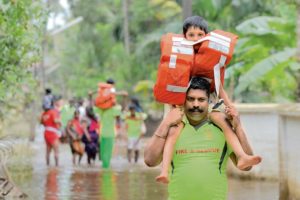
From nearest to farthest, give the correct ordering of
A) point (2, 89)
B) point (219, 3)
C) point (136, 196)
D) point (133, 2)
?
point (136, 196), point (2, 89), point (219, 3), point (133, 2)

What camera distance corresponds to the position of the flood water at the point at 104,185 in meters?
11.9

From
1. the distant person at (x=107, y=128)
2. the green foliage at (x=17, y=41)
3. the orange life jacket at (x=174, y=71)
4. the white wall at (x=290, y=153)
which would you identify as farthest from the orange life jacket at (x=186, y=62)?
the distant person at (x=107, y=128)

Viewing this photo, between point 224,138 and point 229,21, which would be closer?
point 224,138

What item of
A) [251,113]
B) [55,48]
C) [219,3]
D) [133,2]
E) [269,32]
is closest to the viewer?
[251,113]

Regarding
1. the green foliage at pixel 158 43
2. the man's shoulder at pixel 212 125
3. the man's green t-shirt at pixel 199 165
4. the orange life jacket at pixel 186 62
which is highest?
the green foliage at pixel 158 43

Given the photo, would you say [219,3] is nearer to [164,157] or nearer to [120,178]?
[120,178]

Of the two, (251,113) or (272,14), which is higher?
(272,14)

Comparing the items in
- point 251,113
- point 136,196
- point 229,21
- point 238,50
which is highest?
point 229,21

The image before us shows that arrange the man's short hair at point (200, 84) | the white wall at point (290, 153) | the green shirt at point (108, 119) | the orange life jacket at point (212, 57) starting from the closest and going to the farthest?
1. the man's short hair at point (200, 84)
2. the orange life jacket at point (212, 57)
3. the white wall at point (290, 153)
4. the green shirt at point (108, 119)

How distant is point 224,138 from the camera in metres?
5.55

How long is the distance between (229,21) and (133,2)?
1104 cm

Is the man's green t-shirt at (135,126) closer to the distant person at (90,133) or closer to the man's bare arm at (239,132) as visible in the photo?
the distant person at (90,133)

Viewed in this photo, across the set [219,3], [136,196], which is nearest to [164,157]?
[136,196]

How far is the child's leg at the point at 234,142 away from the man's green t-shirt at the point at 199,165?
0.17 feet
